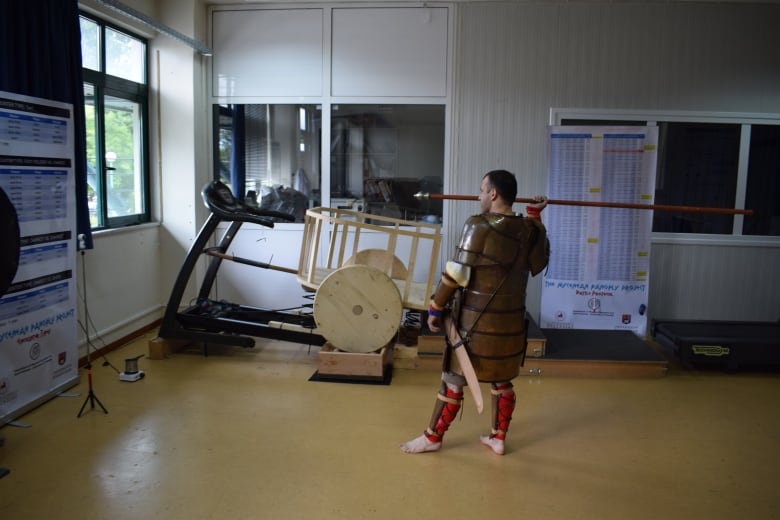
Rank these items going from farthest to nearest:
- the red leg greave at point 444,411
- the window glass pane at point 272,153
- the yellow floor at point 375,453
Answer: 1. the window glass pane at point 272,153
2. the red leg greave at point 444,411
3. the yellow floor at point 375,453

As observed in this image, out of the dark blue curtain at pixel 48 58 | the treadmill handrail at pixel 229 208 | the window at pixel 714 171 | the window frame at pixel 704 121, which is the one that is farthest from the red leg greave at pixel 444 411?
the window at pixel 714 171

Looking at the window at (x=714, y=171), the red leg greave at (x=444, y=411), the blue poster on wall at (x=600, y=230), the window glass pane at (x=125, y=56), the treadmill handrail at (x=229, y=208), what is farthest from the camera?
the window at (x=714, y=171)

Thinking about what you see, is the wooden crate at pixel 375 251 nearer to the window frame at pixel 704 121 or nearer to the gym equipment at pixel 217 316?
the gym equipment at pixel 217 316

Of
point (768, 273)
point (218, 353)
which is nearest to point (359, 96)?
point (218, 353)

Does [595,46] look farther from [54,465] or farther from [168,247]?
[54,465]

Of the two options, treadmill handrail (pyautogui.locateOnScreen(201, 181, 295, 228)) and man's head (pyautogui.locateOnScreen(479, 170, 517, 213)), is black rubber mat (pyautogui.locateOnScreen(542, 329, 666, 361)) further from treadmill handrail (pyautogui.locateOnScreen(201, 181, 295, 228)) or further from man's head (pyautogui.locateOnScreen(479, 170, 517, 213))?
treadmill handrail (pyautogui.locateOnScreen(201, 181, 295, 228))

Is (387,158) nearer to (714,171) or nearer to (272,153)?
(272,153)

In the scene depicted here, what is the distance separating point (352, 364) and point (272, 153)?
2.69 m

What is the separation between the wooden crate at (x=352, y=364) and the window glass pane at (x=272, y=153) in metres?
2.10

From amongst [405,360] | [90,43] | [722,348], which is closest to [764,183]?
[722,348]

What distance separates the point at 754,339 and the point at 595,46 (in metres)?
2.95

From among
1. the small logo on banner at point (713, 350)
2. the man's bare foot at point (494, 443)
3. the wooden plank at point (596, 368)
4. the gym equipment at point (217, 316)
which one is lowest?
the man's bare foot at point (494, 443)

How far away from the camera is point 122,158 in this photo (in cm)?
556

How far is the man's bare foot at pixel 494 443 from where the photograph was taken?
352cm
